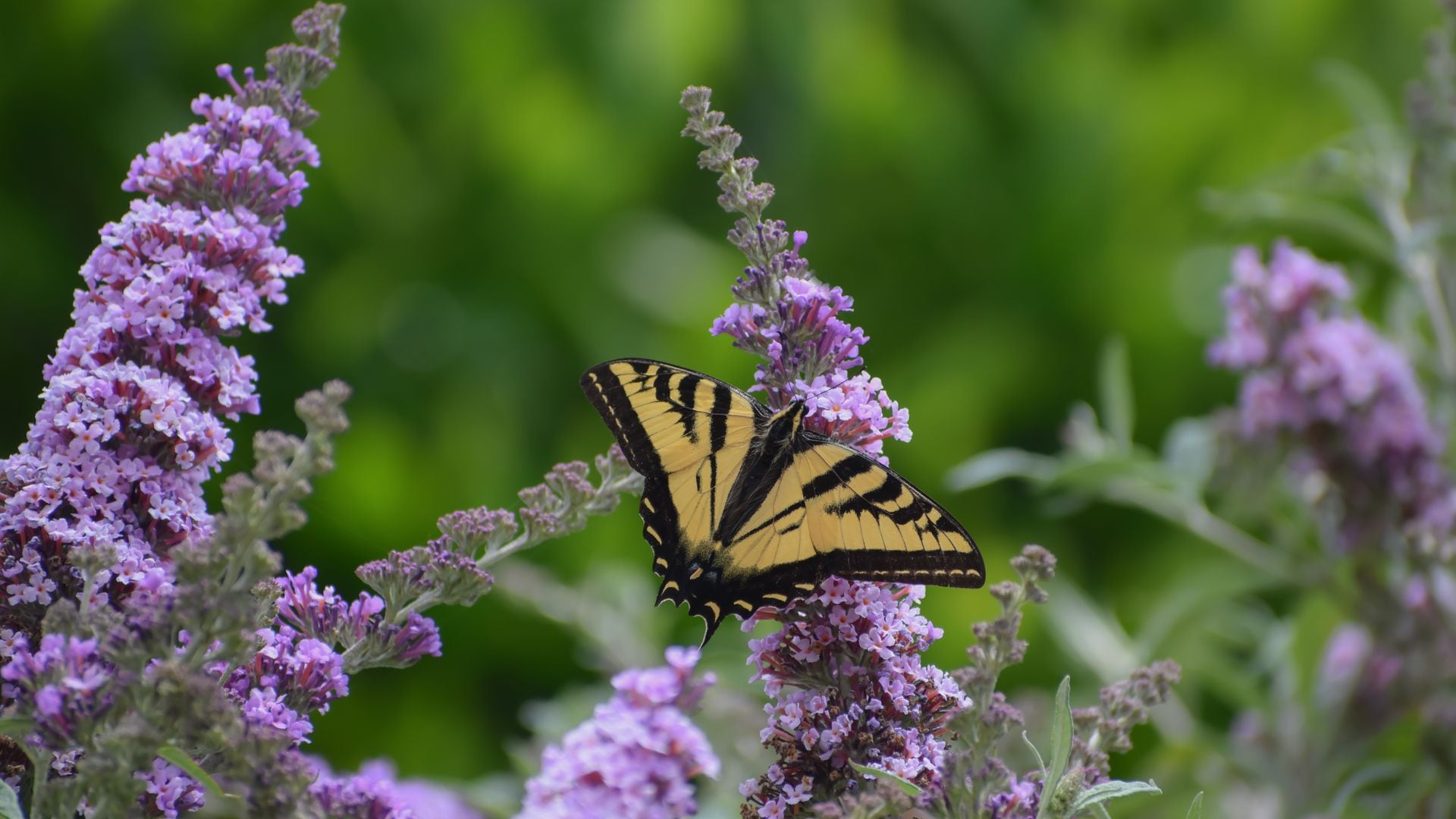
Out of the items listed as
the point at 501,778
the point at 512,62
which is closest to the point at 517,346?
the point at 512,62

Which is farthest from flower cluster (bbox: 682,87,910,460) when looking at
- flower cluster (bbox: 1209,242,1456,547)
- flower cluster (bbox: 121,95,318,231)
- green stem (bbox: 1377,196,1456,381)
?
green stem (bbox: 1377,196,1456,381)

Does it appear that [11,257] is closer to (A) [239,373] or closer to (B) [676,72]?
(B) [676,72]

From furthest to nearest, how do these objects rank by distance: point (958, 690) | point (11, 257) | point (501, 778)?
point (11, 257), point (501, 778), point (958, 690)

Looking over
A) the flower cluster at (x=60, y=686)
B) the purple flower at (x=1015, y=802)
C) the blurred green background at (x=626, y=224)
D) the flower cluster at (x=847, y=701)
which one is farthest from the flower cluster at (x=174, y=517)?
the blurred green background at (x=626, y=224)

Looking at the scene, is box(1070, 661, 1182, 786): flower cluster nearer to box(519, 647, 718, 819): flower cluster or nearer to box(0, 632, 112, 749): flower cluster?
box(519, 647, 718, 819): flower cluster

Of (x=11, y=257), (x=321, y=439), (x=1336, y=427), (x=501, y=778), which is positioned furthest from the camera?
(x=11, y=257)

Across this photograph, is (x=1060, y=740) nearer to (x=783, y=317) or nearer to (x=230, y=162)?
(x=783, y=317)

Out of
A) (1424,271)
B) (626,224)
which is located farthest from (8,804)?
(626,224)
